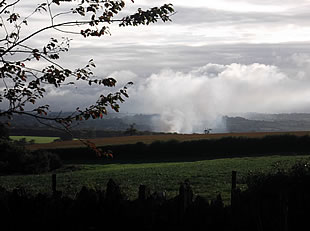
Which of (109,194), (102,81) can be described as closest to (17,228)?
(109,194)

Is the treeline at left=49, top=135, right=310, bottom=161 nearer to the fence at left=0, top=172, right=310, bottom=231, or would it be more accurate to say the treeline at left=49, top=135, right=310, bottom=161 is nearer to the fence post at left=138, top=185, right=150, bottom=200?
the fence at left=0, top=172, right=310, bottom=231

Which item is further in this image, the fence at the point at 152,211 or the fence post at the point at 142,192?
the fence post at the point at 142,192

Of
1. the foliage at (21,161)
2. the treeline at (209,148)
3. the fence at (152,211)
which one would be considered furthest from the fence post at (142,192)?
the treeline at (209,148)

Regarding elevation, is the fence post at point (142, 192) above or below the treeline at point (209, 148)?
above

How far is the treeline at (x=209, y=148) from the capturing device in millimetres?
60688

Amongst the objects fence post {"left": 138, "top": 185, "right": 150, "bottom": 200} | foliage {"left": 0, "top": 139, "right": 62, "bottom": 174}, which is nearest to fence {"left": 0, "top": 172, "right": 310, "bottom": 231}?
fence post {"left": 138, "top": 185, "right": 150, "bottom": 200}

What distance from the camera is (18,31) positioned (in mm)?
10445

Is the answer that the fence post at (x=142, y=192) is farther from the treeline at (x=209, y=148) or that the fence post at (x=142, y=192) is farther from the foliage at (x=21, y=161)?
the treeline at (x=209, y=148)

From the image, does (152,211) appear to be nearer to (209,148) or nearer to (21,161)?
(21,161)

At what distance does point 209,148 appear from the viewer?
63375 mm

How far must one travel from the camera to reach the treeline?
199 ft

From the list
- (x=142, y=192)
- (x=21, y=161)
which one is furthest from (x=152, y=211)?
(x=21, y=161)

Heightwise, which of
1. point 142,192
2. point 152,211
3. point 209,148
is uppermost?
point 142,192

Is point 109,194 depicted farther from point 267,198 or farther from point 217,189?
point 217,189
